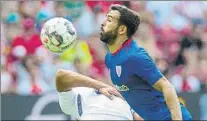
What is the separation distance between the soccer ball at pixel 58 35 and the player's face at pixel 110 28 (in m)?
0.68

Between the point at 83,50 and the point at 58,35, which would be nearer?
the point at 58,35

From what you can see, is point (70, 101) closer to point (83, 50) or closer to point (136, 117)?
point (136, 117)

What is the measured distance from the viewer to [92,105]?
5.59m

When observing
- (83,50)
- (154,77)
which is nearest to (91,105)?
(154,77)

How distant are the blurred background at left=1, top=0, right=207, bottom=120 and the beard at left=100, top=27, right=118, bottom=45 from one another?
389cm

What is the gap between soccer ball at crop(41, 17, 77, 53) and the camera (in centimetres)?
663

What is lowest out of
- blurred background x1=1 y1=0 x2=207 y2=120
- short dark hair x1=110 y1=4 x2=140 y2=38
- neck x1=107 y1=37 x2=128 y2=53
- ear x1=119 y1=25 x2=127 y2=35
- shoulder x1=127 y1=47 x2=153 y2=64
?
blurred background x1=1 y1=0 x2=207 y2=120

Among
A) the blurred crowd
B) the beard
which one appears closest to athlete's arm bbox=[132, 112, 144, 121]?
the beard

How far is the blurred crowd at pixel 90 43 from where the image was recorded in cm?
989

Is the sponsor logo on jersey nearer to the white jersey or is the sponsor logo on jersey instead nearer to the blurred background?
the white jersey

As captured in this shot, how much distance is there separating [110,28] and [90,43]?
4.13 meters

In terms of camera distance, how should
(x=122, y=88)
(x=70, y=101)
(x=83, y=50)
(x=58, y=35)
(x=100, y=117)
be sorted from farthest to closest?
(x=83, y=50) < (x=58, y=35) < (x=122, y=88) < (x=70, y=101) < (x=100, y=117)

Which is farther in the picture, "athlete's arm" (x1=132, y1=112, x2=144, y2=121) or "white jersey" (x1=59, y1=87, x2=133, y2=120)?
"athlete's arm" (x1=132, y1=112, x2=144, y2=121)

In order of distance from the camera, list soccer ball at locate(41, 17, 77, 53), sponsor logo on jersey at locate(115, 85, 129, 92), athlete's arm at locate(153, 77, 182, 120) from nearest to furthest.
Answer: athlete's arm at locate(153, 77, 182, 120)
sponsor logo on jersey at locate(115, 85, 129, 92)
soccer ball at locate(41, 17, 77, 53)
